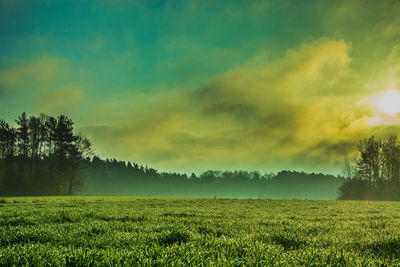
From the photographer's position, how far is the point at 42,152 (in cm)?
9112

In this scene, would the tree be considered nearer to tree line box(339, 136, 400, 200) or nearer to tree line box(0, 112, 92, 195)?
tree line box(0, 112, 92, 195)

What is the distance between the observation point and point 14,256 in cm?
412

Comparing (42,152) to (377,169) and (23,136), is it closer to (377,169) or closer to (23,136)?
(23,136)

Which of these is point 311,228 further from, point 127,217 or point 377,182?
point 377,182

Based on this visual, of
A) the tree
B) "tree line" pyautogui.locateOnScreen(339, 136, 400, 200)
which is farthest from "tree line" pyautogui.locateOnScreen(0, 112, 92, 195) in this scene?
"tree line" pyautogui.locateOnScreen(339, 136, 400, 200)

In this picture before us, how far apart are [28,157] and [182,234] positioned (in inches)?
4193

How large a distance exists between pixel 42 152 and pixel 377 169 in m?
128

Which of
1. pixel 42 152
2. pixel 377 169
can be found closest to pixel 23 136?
pixel 42 152

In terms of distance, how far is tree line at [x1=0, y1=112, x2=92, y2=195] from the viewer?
8475 centimetres

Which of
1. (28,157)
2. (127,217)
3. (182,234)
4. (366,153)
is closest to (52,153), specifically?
(28,157)

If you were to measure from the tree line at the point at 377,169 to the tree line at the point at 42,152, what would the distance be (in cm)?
10467

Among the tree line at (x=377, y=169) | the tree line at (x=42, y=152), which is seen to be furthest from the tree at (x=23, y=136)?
the tree line at (x=377, y=169)

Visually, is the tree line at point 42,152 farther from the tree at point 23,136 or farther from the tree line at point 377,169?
the tree line at point 377,169

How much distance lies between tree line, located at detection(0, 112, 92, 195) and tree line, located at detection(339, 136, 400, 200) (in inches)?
4121
